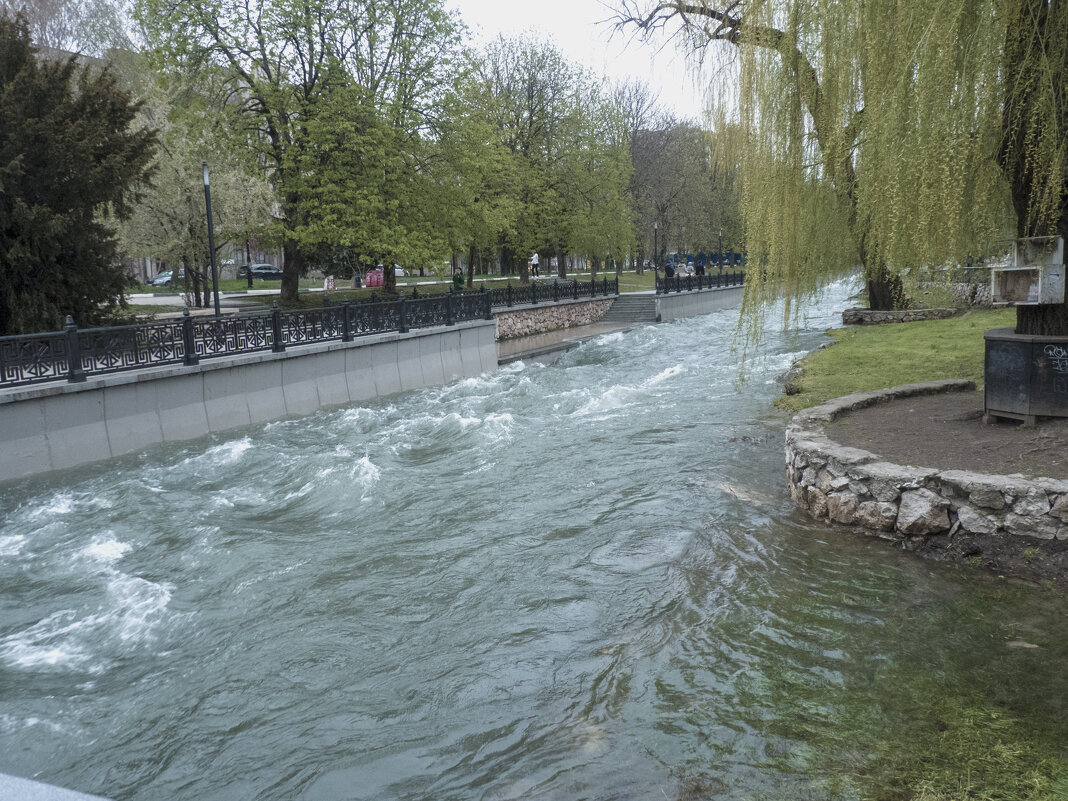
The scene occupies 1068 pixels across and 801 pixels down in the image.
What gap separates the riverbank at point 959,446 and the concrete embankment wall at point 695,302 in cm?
2605

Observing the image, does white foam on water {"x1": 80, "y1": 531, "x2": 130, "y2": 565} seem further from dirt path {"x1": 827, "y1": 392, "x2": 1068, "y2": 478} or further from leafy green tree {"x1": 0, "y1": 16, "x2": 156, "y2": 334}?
leafy green tree {"x1": 0, "y1": 16, "x2": 156, "y2": 334}

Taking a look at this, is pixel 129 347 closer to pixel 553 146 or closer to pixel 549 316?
pixel 549 316

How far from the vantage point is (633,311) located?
128ft

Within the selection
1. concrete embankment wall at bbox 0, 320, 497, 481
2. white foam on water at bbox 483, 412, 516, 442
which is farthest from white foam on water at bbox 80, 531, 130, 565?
white foam on water at bbox 483, 412, 516, 442

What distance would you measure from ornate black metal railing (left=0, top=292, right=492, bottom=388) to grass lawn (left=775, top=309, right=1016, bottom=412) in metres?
9.86

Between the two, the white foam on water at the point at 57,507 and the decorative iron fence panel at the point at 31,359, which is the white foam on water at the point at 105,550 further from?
the decorative iron fence panel at the point at 31,359

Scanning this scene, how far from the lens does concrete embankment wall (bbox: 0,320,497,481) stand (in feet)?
38.7

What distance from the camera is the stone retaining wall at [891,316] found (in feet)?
72.9

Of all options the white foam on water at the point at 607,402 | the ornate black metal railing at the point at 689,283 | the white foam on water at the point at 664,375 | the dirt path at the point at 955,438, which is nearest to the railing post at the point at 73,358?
the white foam on water at the point at 607,402

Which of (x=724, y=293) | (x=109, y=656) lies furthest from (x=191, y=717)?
(x=724, y=293)

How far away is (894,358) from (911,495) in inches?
360

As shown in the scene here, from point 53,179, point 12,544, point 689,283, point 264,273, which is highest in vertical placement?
point 53,179

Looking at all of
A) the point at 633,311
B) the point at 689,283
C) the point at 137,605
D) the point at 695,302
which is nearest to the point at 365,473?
the point at 137,605

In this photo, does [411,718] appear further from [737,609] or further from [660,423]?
[660,423]
